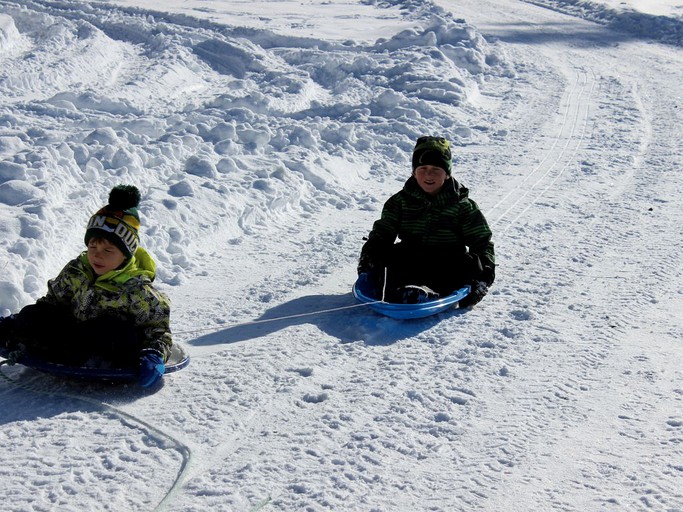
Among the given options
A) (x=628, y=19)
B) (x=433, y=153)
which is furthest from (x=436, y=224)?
(x=628, y=19)

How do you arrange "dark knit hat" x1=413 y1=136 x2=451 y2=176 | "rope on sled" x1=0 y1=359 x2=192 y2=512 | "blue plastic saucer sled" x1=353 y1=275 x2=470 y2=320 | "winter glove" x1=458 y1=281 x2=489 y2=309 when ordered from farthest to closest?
"dark knit hat" x1=413 y1=136 x2=451 y2=176 → "winter glove" x1=458 y1=281 x2=489 y2=309 → "blue plastic saucer sled" x1=353 y1=275 x2=470 y2=320 → "rope on sled" x1=0 y1=359 x2=192 y2=512

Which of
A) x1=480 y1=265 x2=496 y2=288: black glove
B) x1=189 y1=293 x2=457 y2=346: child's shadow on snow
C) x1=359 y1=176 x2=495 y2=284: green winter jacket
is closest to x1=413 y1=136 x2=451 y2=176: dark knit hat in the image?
x1=359 y1=176 x2=495 y2=284: green winter jacket

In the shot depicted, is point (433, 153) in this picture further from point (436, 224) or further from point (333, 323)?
point (333, 323)

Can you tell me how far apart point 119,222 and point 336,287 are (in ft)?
7.30

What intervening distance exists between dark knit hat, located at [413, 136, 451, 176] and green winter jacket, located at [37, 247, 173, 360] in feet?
7.14

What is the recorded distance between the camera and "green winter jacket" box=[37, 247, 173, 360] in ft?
14.7

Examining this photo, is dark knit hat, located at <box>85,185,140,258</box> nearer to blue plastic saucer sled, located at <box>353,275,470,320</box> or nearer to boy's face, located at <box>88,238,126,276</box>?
boy's face, located at <box>88,238,126,276</box>

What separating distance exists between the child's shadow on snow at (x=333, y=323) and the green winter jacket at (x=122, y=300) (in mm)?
754

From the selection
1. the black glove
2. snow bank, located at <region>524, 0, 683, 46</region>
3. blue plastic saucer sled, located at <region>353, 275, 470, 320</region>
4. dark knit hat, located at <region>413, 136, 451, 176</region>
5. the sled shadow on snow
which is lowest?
the sled shadow on snow

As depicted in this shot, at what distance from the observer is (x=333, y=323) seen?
5.62m

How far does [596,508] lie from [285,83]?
435 inches

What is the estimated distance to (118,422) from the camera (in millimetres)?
4137

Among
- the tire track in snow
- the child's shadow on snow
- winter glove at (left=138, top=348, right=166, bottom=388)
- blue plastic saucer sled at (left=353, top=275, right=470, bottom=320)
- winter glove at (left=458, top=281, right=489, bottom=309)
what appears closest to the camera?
winter glove at (left=138, top=348, right=166, bottom=388)

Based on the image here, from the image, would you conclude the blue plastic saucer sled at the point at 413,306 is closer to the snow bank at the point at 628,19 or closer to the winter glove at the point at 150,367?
the winter glove at the point at 150,367
